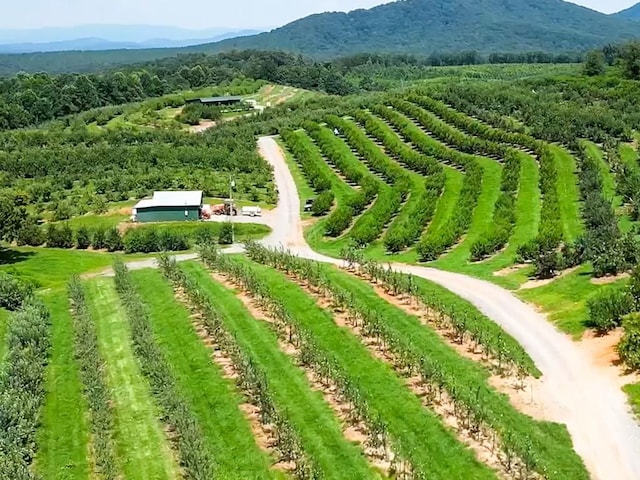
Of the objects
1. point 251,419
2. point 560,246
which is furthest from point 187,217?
point 251,419

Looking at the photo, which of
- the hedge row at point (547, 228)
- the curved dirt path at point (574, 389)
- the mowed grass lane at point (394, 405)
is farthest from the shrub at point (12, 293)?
the hedge row at point (547, 228)

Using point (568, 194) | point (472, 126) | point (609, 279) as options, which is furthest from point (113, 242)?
point (472, 126)

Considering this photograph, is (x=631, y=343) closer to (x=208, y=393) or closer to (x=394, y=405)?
(x=394, y=405)

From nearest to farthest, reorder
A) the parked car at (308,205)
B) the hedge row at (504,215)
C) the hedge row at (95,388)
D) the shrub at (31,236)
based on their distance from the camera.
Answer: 1. the hedge row at (95,388)
2. the hedge row at (504,215)
3. the shrub at (31,236)
4. the parked car at (308,205)

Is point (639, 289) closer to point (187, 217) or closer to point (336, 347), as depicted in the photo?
point (336, 347)

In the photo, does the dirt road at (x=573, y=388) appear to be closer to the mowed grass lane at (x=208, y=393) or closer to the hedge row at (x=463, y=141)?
the mowed grass lane at (x=208, y=393)
